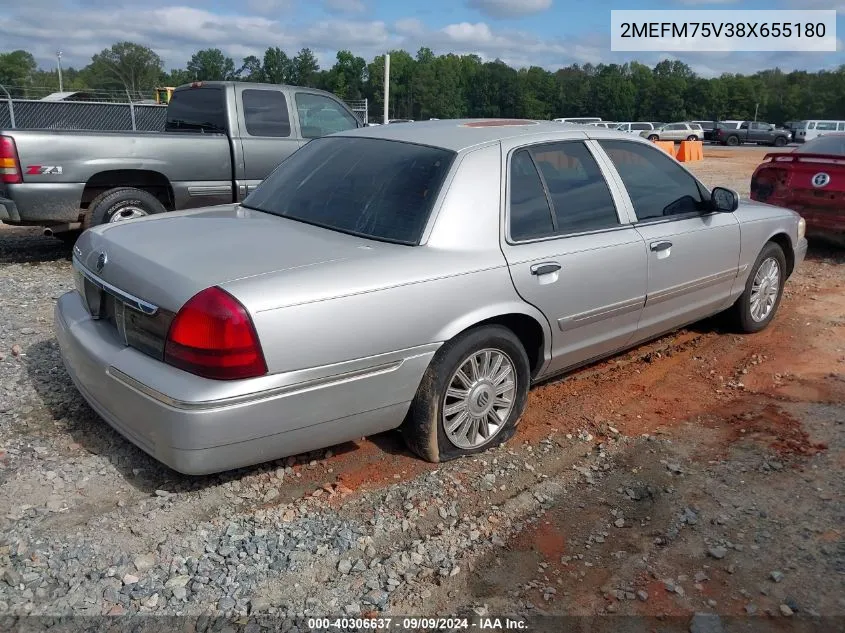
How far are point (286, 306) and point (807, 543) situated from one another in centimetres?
237

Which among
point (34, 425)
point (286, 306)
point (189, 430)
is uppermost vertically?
point (286, 306)

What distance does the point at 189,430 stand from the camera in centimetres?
289

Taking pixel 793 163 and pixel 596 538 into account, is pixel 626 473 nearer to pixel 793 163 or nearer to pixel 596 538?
pixel 596 538

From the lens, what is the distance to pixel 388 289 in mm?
3211

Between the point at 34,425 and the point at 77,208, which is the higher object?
the point at 77,208

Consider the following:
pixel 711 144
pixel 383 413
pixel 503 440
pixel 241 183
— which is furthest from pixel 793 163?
pixel 711 144

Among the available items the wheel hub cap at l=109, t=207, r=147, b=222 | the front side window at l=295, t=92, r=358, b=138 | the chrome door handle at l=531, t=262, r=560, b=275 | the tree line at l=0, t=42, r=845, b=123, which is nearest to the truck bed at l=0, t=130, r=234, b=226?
the wheel hub cap at l=109, t=207, r=147, b=222

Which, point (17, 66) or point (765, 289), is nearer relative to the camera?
point (765, 289)

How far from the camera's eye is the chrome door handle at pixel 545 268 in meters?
3.79

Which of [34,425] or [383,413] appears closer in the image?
[383,413]

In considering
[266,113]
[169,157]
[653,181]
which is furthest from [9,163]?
[653,181]

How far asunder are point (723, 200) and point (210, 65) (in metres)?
83.2

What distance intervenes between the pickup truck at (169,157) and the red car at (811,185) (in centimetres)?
519

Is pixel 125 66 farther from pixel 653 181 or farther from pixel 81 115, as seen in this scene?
pixel 653 181
